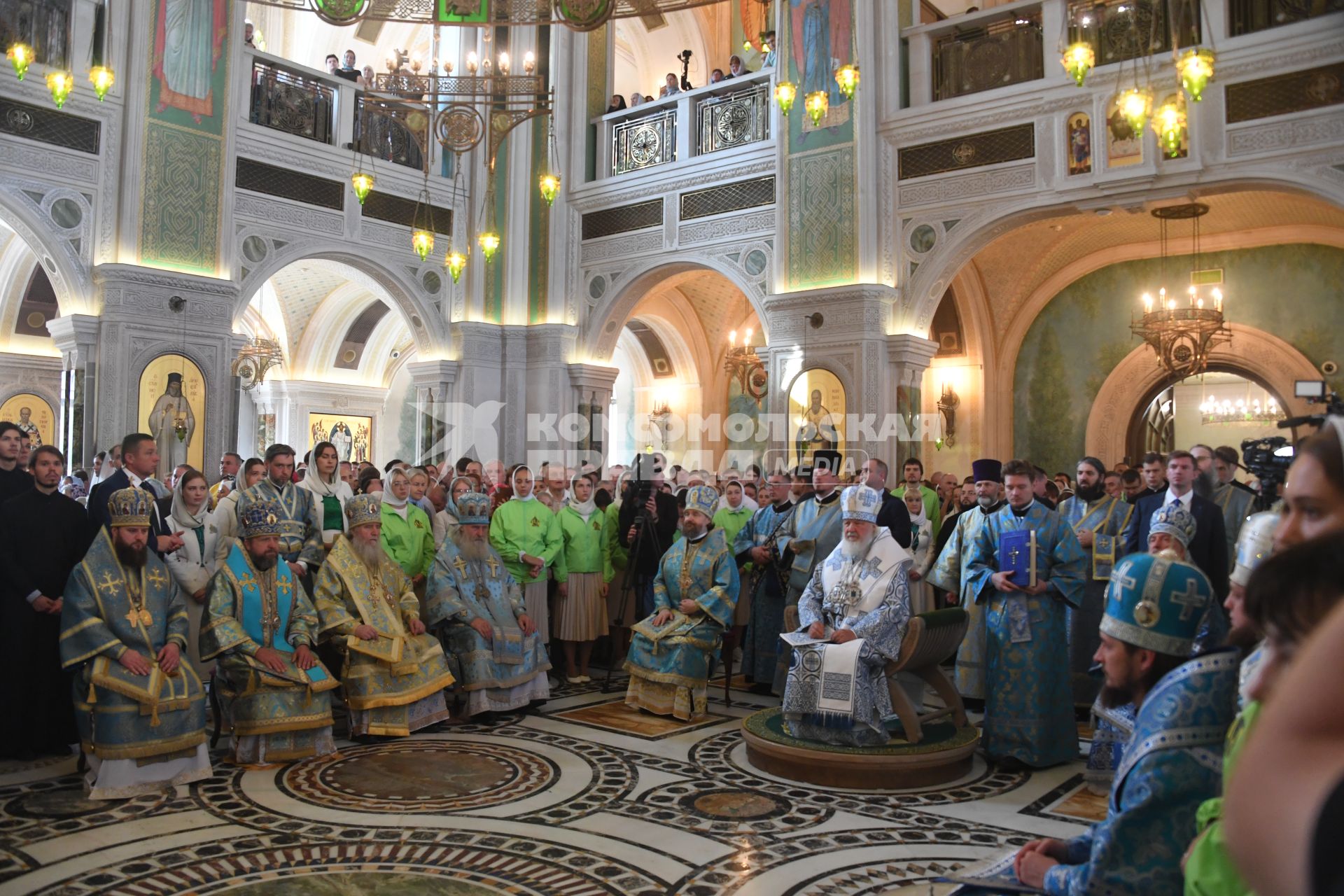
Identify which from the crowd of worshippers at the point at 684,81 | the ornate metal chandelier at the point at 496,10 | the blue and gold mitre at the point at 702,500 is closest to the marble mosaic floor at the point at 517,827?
the blue and gold mitre at the point at 702,500

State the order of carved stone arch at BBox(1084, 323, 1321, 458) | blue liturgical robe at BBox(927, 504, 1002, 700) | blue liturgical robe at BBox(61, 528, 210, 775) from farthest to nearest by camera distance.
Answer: carved stone arch at BBox(1084, 323, 1321, 458), blue liturgical robe at BBox(927, 504, 1002, 700), blue liturgical robe at BBox(61, 528, 210, 775)

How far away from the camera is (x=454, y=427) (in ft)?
48.4

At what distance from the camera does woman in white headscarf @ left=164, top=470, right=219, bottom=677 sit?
598 centimetres

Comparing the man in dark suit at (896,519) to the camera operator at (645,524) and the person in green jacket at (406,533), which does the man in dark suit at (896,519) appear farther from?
the person in green jacket at (406,533)

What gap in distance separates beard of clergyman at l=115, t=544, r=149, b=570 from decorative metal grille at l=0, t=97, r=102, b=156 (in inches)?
315

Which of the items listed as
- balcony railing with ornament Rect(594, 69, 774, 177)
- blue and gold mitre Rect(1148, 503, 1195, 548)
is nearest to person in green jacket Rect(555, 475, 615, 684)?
blue and gold mitre Rect(1148, 503, 1195, 548)

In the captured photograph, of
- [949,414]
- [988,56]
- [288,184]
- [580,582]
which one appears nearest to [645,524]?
[580,582]

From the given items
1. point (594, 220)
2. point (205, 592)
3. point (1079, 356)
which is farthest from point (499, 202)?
point (205, 592)

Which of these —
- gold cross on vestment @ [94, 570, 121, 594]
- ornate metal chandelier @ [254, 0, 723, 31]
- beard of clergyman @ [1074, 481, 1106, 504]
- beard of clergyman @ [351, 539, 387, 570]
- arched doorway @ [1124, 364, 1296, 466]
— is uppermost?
ornate metal chandelier @ [254, 0, 723, 31]

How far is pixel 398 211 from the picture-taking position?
1438cm

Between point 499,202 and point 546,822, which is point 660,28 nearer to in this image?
point 499,202

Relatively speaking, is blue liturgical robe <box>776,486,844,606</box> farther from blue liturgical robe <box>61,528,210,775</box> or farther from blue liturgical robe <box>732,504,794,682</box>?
blue liturgical robe <box>61,528,210,775</box>

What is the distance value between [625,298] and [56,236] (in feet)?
22.8

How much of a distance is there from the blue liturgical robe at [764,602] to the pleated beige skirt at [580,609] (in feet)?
4.16
